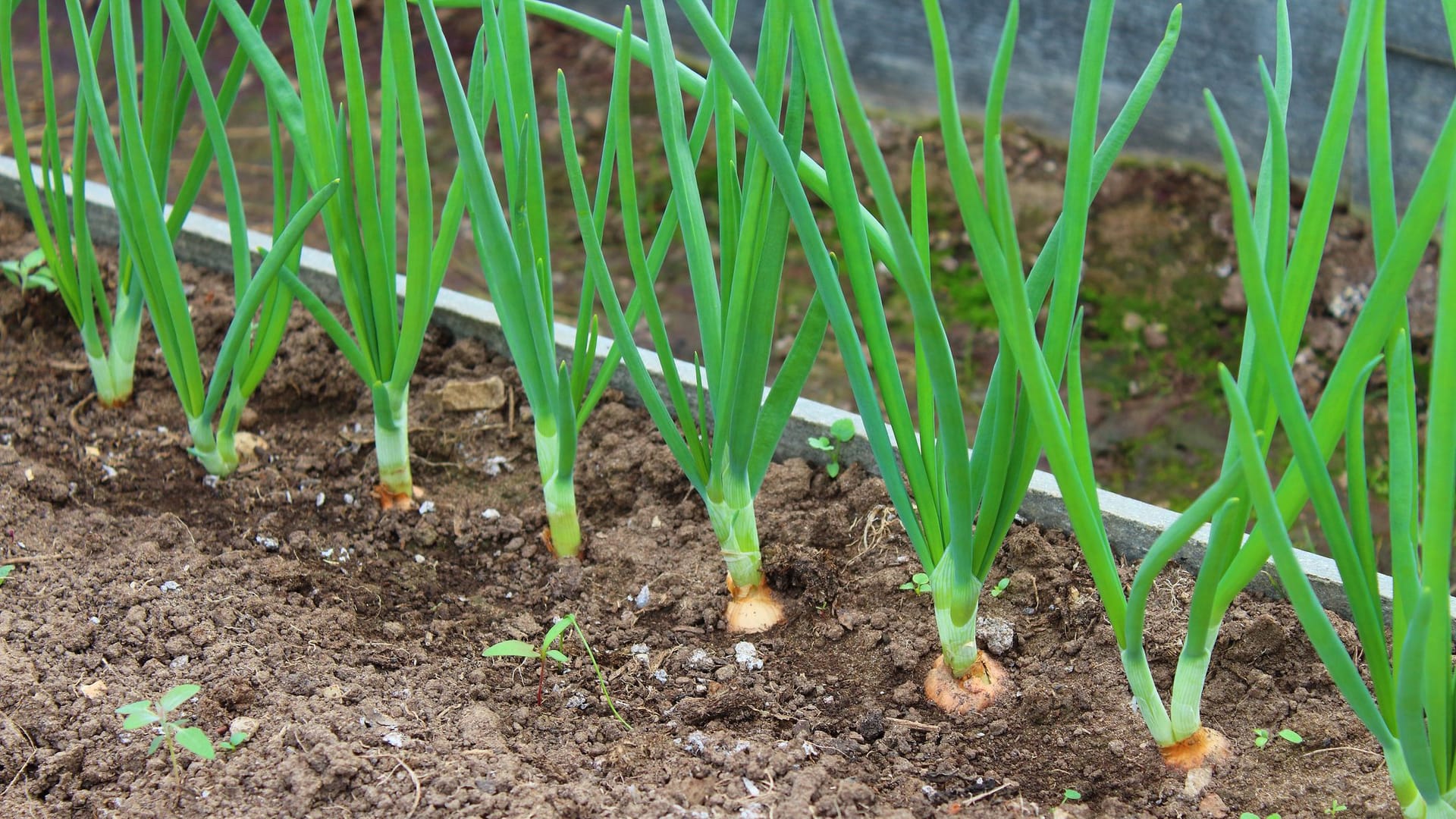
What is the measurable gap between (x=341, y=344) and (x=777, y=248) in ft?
2.00

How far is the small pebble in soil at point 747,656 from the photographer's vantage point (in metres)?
1.36

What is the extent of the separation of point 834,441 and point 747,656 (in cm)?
39

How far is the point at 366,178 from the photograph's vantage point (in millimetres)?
1359

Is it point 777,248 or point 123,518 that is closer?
point 777,248

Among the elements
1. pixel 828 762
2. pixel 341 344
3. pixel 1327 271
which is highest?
pixel 341 344

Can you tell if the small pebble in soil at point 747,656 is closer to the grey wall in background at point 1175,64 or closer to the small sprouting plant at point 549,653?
the small sprouting plant at point 549,653

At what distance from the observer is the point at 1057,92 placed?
11.0ft

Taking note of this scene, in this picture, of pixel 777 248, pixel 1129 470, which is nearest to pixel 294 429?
pixel 777 248

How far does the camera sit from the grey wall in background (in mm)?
2779

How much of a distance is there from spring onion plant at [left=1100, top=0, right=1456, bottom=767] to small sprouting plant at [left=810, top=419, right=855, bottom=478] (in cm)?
58

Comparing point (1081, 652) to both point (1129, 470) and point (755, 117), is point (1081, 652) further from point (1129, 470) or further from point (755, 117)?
point (1129, 470)

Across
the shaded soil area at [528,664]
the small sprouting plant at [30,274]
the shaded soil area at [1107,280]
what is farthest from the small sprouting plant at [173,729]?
the shaded soil area at [1107,280]

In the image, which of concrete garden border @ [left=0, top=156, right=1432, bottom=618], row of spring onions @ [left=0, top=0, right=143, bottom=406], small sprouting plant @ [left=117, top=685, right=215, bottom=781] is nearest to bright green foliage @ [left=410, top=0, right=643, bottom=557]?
concrete garden border @ [left=0, top=156, right=1432, bottom=618]

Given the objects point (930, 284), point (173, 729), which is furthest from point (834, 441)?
point (173, 729)
